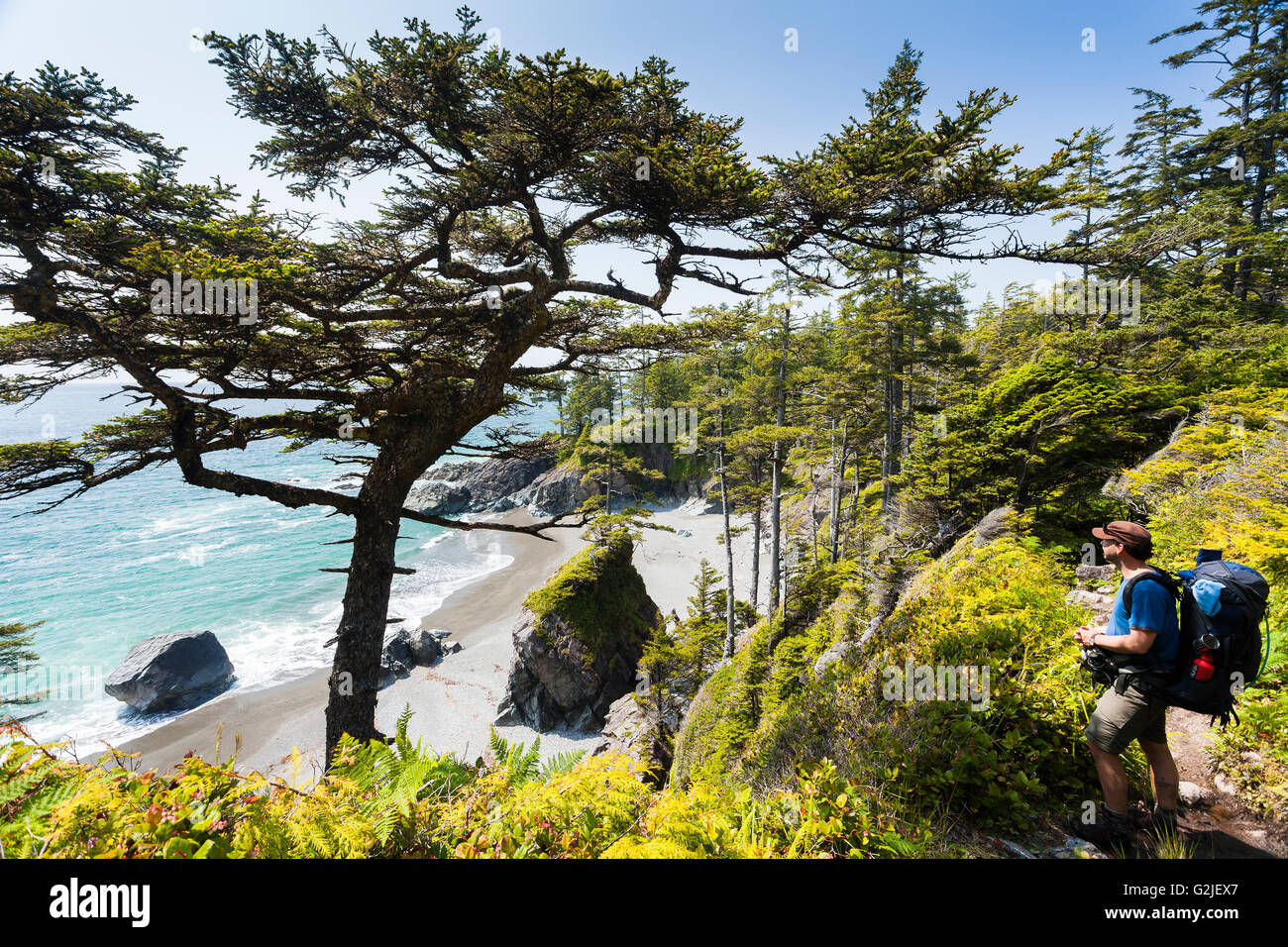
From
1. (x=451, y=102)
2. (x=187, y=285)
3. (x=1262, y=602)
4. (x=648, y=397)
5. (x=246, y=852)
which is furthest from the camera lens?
(x=648, y=397)

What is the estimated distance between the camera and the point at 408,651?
23219 mm

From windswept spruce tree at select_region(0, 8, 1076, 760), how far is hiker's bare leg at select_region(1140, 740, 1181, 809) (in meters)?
4.17

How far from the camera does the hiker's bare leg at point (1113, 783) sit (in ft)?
9.89

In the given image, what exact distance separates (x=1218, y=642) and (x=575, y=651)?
58.5 feet

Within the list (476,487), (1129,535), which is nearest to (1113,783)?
(1129,535)

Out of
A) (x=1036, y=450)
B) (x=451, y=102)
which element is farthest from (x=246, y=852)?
(x=1036, y=450)

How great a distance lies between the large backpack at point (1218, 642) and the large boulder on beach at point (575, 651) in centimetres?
1601

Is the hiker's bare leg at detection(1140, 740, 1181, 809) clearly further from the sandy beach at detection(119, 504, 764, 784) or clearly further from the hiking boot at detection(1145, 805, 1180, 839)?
the sandy beach at detection(119, 504, 764, 784)

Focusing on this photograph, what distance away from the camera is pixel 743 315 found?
735 centimetres

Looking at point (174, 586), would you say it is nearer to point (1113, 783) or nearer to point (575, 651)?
point (575, 651)

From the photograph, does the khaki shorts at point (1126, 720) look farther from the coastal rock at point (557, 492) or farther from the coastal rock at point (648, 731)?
the coastal rock at point (557, 492)

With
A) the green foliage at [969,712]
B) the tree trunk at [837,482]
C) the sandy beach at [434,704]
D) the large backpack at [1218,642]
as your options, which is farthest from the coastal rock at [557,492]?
the large backpack at [1218,642]

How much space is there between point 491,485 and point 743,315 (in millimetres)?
48793

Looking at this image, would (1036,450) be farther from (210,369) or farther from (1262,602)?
(210,369)
